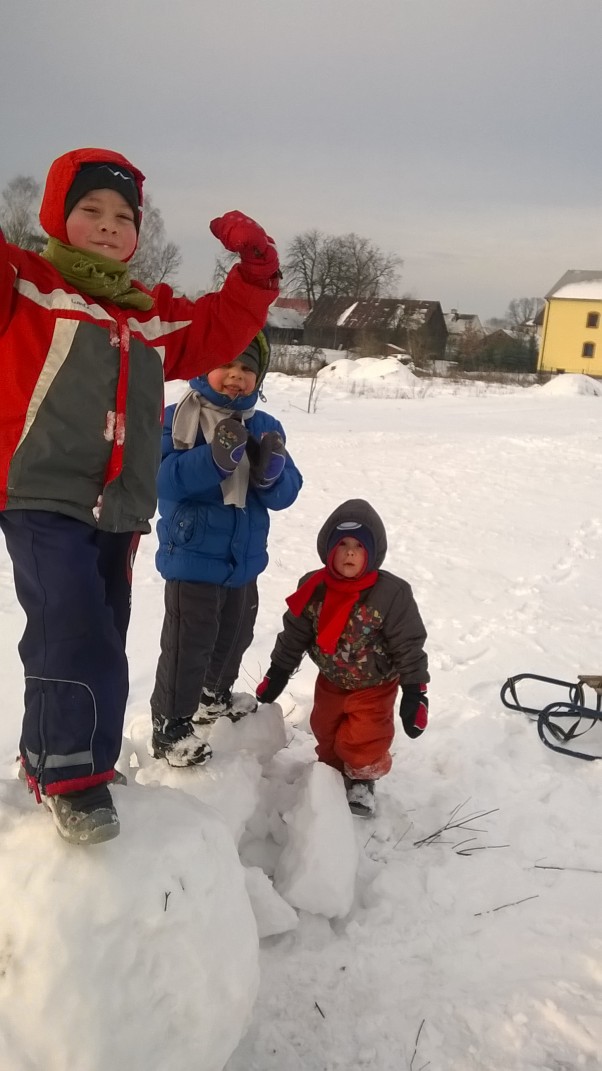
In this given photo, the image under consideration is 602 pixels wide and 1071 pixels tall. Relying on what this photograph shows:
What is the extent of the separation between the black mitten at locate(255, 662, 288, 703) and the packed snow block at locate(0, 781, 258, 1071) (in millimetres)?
1001

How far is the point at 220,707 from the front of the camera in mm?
2650

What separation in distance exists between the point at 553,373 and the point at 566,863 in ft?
116

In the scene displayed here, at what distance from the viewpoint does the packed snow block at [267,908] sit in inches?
75.3

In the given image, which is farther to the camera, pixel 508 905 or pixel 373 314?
pixel 373 314

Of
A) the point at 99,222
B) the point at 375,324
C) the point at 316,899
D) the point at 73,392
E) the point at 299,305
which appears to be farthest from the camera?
the point at 299,305

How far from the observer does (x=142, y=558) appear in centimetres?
521

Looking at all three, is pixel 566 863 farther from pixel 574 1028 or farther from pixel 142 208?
pixel 142 208

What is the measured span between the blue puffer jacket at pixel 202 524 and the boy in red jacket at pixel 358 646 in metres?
0.24

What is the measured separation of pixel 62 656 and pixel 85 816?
1.12ft

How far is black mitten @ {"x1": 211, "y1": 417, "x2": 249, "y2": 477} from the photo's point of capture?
2180 mm

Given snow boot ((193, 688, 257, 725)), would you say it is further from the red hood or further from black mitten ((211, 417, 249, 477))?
the red hood

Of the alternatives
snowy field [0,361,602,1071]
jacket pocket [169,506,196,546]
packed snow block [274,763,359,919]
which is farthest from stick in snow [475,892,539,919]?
jacket pocket [169,506,196,546]

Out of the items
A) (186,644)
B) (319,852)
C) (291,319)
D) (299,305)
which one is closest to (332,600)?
(186,644)

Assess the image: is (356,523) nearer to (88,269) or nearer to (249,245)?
(249,245)
